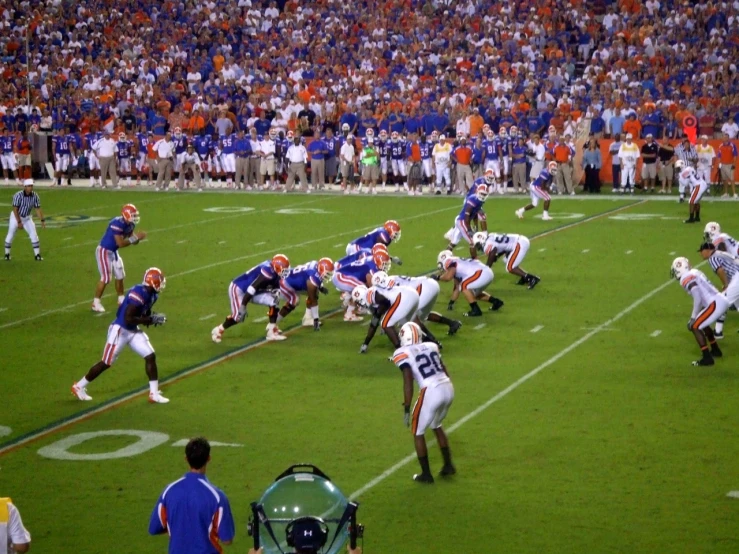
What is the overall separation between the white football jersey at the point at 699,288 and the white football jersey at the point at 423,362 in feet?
17.0

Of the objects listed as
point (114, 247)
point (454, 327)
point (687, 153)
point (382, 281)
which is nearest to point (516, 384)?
A: point (382, 281)

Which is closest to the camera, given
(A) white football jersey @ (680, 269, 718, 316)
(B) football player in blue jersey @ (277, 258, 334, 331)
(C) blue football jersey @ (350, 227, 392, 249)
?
(A) white football jersey @ (680, 269, 718, 316)

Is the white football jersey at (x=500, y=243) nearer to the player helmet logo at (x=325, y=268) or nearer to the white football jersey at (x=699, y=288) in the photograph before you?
the player helmet logo at (x=325, y=268)

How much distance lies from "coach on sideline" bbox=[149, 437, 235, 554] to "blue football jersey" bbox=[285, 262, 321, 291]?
29.9ft

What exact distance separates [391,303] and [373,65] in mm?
25166

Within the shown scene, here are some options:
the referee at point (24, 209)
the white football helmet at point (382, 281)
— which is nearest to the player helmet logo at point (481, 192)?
the referee at point (24, 209)

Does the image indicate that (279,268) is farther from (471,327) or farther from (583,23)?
(583,23)

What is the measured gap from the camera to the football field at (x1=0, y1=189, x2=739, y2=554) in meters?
9.40

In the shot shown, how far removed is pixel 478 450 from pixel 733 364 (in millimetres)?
4398

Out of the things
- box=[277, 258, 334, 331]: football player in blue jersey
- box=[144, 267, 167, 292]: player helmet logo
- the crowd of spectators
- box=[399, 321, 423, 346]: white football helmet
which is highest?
the crowd of spectators

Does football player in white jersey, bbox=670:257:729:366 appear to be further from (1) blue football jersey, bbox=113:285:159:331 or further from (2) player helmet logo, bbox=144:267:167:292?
(1) blue football jersey, bbox=113:285:159:331

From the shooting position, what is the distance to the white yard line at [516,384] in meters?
10.3

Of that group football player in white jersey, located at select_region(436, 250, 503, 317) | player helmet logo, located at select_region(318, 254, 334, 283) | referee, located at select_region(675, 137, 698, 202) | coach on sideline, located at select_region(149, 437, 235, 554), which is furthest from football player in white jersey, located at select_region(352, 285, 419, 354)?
referee, located at select_region(675, 137, 698, 202)

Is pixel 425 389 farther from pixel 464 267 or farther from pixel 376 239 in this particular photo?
pixel 376 239
